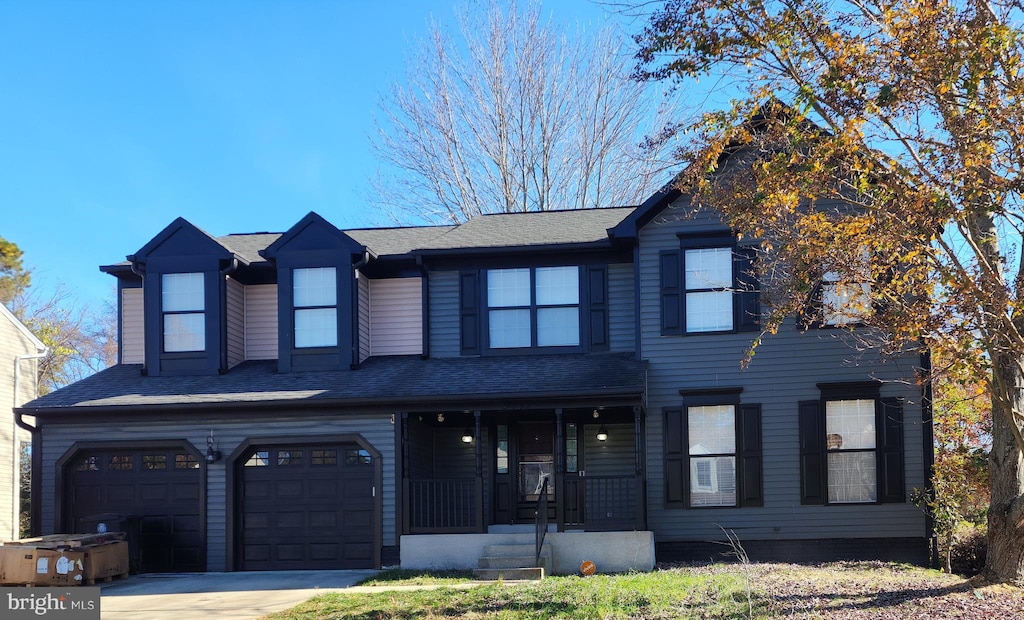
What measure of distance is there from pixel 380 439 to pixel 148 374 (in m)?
4.45

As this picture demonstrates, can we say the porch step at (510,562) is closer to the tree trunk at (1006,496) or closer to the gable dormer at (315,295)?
the gable dormer at (315,295)

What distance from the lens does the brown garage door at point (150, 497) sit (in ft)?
52.3

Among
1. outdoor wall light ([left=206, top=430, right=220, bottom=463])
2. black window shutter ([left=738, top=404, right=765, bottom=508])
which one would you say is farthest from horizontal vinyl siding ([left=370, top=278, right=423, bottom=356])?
black window shutter ([left=738, top=404, right=765, bottom=508])

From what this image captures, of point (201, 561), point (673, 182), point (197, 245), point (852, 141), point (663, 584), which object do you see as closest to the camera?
point (852, 141)

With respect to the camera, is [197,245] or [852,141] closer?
[852,141]

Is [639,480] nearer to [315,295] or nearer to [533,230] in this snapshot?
[533,230]

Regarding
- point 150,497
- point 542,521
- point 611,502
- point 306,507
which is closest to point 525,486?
point 611,502

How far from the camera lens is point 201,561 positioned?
52.0 ft

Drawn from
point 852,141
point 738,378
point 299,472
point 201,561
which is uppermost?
point 852,141

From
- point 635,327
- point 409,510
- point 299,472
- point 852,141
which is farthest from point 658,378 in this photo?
point 852,141

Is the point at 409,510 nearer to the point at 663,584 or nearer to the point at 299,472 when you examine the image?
the point at 299,472

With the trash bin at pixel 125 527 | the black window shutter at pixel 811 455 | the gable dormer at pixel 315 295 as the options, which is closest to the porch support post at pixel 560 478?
the black window shutter at pixel 811 455

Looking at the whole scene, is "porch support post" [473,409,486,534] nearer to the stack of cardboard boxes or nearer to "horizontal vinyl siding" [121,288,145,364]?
the stack of cardboard boxes

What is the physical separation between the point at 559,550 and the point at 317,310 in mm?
5673
